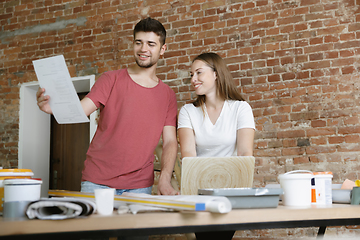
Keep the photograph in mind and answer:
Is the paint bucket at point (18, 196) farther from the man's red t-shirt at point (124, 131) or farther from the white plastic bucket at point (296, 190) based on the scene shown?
the man's red t-shirt at point (124, 131)

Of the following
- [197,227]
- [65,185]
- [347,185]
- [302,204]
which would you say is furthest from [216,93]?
[65,185]

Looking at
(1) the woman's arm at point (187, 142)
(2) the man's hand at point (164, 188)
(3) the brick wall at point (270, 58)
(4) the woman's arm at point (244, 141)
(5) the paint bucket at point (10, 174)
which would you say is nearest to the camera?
(5) the paint bucket at point (10, 174)

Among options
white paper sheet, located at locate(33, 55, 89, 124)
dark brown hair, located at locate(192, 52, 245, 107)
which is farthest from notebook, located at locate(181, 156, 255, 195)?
dark brown hair, located at locate(192, 52, 245, 107)

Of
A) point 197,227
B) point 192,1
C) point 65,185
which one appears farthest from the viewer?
point 65,185

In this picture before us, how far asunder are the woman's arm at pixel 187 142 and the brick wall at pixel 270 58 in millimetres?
1603

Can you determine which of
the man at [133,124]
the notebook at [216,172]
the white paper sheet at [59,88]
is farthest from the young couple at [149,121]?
the notebook at [216,172]

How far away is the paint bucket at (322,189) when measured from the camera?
1258mm

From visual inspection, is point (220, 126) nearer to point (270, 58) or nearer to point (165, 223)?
point (165, 223)

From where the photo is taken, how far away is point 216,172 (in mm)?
1279

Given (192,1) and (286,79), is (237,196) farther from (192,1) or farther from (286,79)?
(192,1)

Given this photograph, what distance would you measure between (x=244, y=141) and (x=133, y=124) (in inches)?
24.9

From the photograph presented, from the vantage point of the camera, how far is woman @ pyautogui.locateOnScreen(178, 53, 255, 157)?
6.34 feet

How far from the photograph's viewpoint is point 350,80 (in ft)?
10.6

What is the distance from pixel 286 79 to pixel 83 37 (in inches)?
95.3
